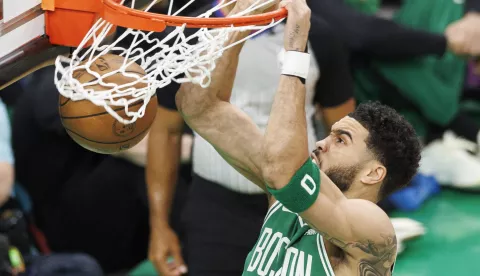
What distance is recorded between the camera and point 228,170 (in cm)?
384

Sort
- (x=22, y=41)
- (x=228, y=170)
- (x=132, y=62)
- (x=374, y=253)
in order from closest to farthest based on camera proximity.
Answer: (x=22, y=41)
(x=132, y=62)
(x=374, y=253)
(x=228, y=170)

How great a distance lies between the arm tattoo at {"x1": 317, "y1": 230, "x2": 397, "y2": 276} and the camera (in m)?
2.82

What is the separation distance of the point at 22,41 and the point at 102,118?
303 millimetres

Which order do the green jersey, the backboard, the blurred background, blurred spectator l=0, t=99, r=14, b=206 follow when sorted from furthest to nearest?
blurred spectator l=0, t=99, r=14, b=206, the blurred background, the green jersey, the backboard

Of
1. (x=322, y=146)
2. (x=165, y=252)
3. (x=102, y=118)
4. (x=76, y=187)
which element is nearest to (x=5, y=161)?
(x=76, y=187)

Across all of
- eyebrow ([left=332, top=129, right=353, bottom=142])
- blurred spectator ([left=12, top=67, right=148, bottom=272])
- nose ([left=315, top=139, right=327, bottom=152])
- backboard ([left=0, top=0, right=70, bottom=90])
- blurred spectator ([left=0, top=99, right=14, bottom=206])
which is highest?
backboard ([left=0, top=0, right=70, bottom=90])

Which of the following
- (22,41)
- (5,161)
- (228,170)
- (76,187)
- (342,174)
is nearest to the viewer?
(22,41)

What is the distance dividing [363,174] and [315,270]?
0.33m

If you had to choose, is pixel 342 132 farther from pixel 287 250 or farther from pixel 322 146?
pixel 287 250

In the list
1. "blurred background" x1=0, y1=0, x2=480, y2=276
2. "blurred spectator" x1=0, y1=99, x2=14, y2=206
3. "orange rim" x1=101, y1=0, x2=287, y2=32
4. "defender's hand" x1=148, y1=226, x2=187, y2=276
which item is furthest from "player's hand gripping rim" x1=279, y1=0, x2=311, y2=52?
"blurred spectator" x1=0, y1=99, x2=14, y2=206

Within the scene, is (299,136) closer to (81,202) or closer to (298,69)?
(298,69)

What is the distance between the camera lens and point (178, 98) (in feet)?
10.3

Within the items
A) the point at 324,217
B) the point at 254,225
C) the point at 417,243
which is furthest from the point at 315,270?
the point at 417,243

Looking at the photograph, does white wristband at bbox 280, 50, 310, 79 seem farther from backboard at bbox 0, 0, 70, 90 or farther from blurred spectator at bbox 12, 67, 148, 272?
blurred spectator at bbox 12, 67, 148, 272
